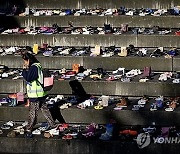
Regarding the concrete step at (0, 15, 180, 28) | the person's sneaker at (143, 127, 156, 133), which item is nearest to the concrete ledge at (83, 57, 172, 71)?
the concrete step at (0, 15, 180, 28)

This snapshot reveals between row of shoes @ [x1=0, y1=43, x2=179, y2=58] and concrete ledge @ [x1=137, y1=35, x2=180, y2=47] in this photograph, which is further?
concrete ledge @ [x1=137, y1=35, x2=180, y2=47]

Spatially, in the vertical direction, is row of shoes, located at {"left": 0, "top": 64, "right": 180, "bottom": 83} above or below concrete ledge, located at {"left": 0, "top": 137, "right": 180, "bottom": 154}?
above

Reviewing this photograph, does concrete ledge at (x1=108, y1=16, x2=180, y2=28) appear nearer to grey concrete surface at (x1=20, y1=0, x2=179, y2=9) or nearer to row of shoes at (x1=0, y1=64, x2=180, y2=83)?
grey concrete surface at (x1=20, y1=0, x2=179, y2=9)

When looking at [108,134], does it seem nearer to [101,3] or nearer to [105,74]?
[105,74]

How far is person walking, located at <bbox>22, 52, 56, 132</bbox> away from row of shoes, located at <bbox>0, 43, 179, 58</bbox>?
102 inches

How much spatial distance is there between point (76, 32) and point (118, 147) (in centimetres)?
517

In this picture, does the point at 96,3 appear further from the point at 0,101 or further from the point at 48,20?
the point at 0,101

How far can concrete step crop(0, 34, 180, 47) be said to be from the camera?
1902cm

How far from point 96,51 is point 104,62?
0.50m

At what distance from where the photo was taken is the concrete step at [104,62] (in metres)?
18.1

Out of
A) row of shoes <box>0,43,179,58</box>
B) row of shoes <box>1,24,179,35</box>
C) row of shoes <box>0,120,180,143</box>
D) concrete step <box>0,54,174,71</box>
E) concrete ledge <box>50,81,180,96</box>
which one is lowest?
row of shoes <box>0,120,180,143</box>

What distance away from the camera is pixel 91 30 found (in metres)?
19.8

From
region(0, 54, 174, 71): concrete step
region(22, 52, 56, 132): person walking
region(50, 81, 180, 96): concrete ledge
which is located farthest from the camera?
region(0, 54, 174, 71): concrete step

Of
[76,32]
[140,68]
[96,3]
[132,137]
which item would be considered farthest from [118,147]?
[96,3]
